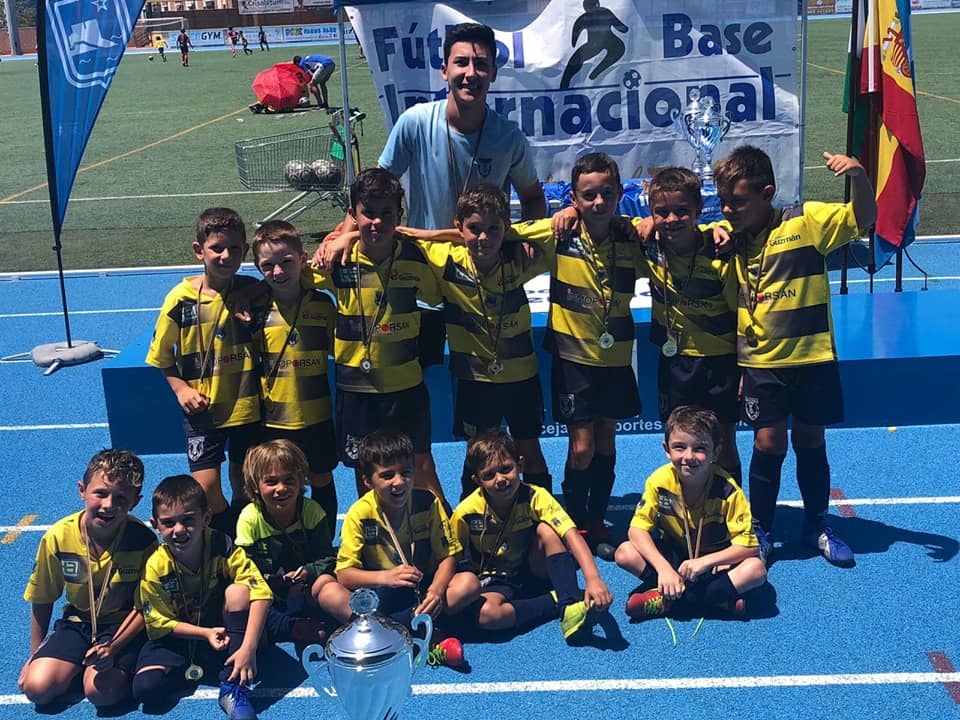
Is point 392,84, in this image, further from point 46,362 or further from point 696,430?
point 696,430

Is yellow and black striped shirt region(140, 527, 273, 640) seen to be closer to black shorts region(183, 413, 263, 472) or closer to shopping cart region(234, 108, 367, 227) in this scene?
black shorts region(183, 413, 263, 472)

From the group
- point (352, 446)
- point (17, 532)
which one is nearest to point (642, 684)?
point (352, 446)

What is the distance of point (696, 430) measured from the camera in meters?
4.35

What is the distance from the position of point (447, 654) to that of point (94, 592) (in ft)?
4.55

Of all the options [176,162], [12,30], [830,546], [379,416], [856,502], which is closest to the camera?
[379,416]

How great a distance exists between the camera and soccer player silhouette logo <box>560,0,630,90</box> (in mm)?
7949

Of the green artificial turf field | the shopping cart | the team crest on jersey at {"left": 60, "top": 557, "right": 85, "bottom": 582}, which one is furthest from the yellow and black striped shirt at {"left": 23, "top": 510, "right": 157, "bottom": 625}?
the shopping cart

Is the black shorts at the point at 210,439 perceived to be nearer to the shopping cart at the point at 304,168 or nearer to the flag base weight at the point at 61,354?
the flag base weight at the point at 61,354

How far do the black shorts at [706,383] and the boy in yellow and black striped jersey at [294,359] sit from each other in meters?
1.55

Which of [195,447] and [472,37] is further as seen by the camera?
[472,37]

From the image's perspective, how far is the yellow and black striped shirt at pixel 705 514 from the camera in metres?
4.42

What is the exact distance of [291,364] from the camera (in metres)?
4.60

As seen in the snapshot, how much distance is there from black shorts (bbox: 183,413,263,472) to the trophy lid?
5.93ft

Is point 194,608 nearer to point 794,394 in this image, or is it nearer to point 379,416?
point 379,416
